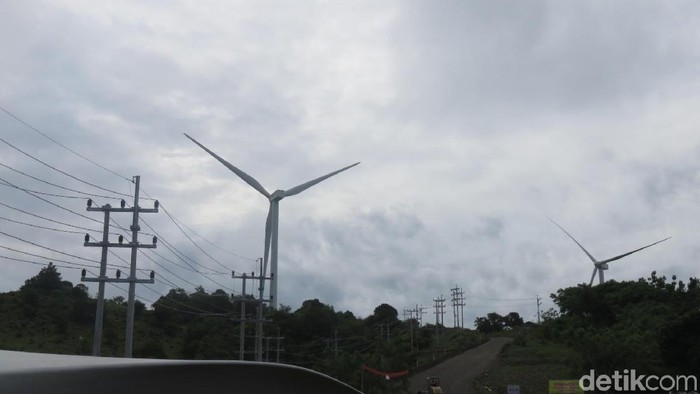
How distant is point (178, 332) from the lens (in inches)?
2813

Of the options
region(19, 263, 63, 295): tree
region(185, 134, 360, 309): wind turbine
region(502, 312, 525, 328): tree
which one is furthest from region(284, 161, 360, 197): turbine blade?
region(502, 312, 525, 328): tree

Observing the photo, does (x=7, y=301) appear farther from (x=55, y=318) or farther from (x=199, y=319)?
(x=199, y=319)

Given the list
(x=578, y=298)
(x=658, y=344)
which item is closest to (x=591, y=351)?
(x=658, y=344)

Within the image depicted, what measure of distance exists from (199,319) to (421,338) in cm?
3764

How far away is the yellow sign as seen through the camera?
4534cm

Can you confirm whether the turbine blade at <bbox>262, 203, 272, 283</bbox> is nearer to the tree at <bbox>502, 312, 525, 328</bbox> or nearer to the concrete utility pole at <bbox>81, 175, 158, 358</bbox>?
the concrete utility pole at <bbox>81, 175, 158, 358</bbox>

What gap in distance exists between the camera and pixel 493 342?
110 meters

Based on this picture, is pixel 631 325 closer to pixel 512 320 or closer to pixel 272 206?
pixel 272 206

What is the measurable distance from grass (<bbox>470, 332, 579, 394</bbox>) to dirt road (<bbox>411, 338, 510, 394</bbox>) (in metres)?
1.30

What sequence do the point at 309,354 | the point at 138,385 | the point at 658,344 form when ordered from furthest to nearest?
the point at 309,354, the point at 658,344, the point at 138,385

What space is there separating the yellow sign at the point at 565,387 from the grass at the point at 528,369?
0.54 meters

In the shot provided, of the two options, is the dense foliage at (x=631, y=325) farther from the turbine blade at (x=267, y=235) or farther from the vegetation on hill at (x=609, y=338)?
the turbine blade at (x=267, y=235)

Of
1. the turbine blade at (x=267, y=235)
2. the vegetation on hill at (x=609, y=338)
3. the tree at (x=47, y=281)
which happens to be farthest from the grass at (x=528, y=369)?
the tree at (x=47, y=281)

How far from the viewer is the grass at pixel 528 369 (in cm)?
5964
